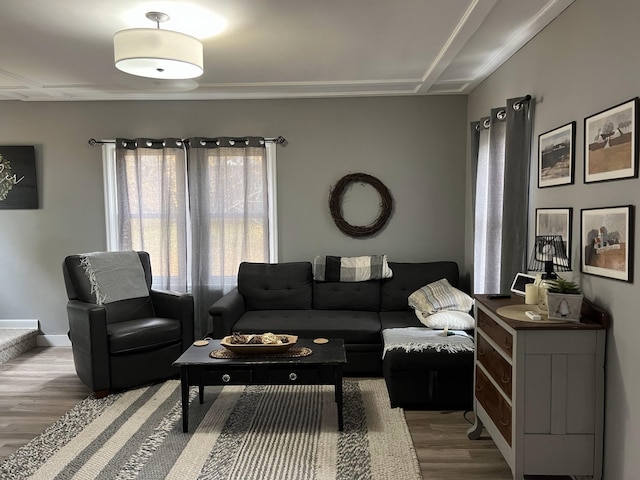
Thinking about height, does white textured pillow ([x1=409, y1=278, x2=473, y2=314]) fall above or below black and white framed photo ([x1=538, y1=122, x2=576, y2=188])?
below

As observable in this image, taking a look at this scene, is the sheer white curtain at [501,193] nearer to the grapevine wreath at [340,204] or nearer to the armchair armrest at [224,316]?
the grapevine wreath at [340,204]

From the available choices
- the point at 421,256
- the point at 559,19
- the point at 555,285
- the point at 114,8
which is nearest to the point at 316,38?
the point at 114,8

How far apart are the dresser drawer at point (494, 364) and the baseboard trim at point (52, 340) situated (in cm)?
407

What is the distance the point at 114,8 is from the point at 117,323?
239 cm

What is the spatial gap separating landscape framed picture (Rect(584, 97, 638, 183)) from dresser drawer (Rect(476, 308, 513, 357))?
84 centimetres

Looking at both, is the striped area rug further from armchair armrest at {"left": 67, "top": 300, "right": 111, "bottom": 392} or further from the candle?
the candle

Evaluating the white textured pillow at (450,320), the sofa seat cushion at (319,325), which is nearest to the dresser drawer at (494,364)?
the white textured pillow at (450,320)

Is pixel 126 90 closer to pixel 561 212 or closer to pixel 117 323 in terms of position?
pixel 117 323

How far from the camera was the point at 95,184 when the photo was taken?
16.0ft

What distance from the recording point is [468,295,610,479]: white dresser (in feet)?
7.18

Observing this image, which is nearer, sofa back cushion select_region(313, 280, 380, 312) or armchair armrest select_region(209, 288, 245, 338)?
armchair armrest select_region(209, 288, 245, 338)

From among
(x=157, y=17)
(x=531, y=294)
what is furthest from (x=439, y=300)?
(x=157, y=17)

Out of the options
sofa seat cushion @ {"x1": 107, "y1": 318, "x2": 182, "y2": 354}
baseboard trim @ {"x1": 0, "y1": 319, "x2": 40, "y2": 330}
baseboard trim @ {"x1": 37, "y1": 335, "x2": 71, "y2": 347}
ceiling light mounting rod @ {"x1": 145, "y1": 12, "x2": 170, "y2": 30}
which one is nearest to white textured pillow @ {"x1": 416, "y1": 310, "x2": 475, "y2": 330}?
sofa seat cushion @ {"x1": 107, "y1": 318, "x2": 182, "y2": 354}

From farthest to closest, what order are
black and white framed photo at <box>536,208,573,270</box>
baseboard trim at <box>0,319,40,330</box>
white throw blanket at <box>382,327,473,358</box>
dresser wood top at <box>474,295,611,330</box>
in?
baseboard trim at <box>0,319,40,330</box> → white throw blanket at <box>382,327,473,358</box> → black and white framed photo at <box>536,208,573,270</box> → dresser wood top at <box>474,295,611,330</box>
